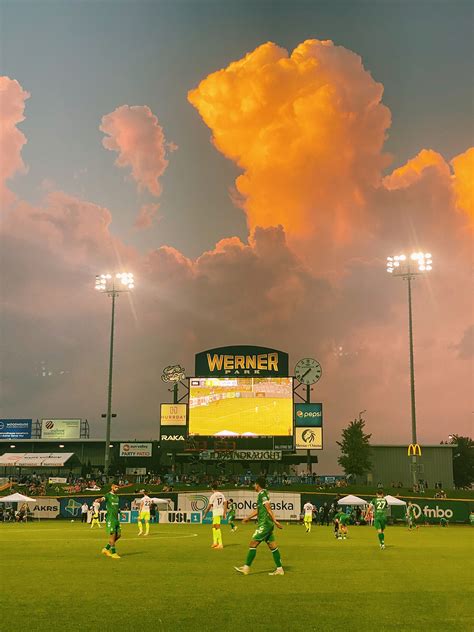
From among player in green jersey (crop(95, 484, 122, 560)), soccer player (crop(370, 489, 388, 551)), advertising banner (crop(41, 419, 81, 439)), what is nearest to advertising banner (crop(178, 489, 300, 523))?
soccer player (crop(370, 489, 388, 551))

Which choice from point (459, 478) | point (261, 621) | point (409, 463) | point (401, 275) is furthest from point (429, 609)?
point (459, 478)

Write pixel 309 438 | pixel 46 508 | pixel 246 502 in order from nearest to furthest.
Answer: pixel 46 508
pixel 246 502
pixel 309 438

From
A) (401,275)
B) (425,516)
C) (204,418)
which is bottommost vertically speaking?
(425,516)

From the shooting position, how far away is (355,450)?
3155 inches

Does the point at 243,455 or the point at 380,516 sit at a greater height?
the point at 243,455

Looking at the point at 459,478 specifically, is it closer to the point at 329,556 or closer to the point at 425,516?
the point at 425,516

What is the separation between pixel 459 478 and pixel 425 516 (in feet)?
251

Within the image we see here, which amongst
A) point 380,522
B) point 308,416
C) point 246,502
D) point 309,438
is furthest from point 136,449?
point 380,522

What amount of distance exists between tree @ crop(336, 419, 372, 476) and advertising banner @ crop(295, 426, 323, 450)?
47.4 feet

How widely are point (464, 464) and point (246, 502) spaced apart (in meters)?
80.6

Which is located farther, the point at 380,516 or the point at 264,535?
the point at 380,516

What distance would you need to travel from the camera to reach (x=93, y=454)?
96.3 metres

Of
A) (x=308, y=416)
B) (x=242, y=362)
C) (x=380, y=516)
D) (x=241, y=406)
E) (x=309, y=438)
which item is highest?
(x=242, y=362)

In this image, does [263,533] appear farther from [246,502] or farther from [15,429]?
[15,429]
